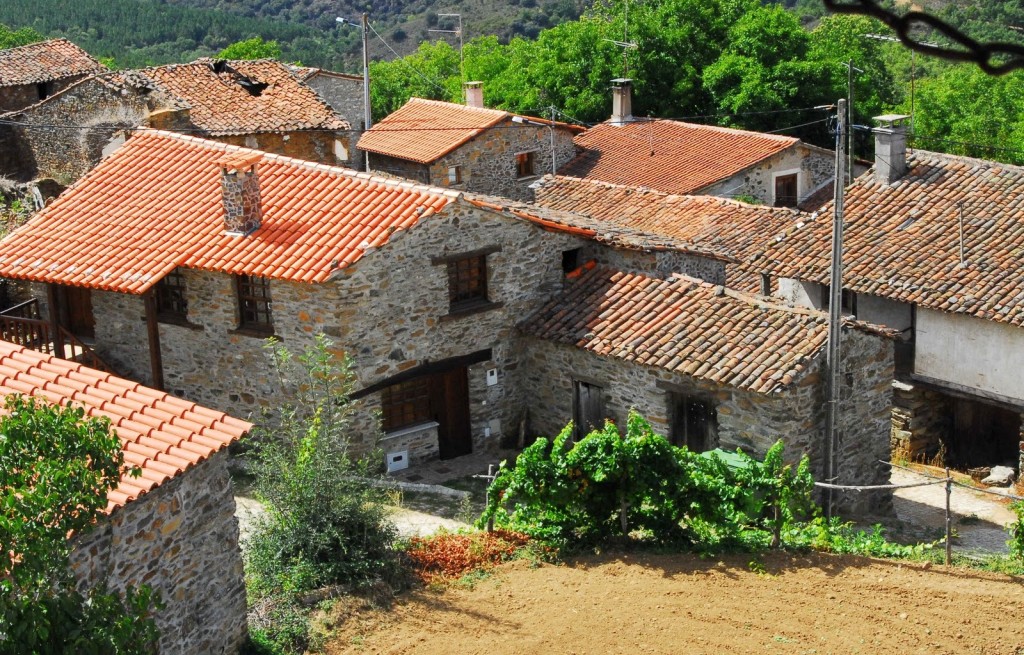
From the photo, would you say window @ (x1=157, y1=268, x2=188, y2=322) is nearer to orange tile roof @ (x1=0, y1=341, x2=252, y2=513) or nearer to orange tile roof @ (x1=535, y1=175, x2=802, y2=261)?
orange tile roof @ (x1=0, y1=341, x2=252, y2=513)

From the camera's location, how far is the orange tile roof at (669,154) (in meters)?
33.6

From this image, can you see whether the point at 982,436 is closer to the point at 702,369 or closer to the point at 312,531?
the point at 702,369

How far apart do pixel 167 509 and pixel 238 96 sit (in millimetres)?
20847

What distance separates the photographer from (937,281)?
22359 mm

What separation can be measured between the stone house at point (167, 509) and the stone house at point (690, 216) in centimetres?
1417

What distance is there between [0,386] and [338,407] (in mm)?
4864

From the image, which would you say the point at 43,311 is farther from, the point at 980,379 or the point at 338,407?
the point at 980,379

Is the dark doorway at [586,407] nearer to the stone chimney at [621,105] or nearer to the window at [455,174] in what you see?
the window at [455,174]

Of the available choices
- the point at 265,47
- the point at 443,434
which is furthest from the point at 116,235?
the point at 265,47

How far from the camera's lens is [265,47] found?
60.5 meters

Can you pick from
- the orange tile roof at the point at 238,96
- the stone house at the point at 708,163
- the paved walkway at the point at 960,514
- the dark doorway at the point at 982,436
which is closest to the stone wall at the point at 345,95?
the orange tile roof at the point at 238,96

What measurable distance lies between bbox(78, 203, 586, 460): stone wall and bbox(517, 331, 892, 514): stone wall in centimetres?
66

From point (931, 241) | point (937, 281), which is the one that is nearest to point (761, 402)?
point (937, 281)

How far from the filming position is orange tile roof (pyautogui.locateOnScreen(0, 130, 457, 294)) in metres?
18.8
